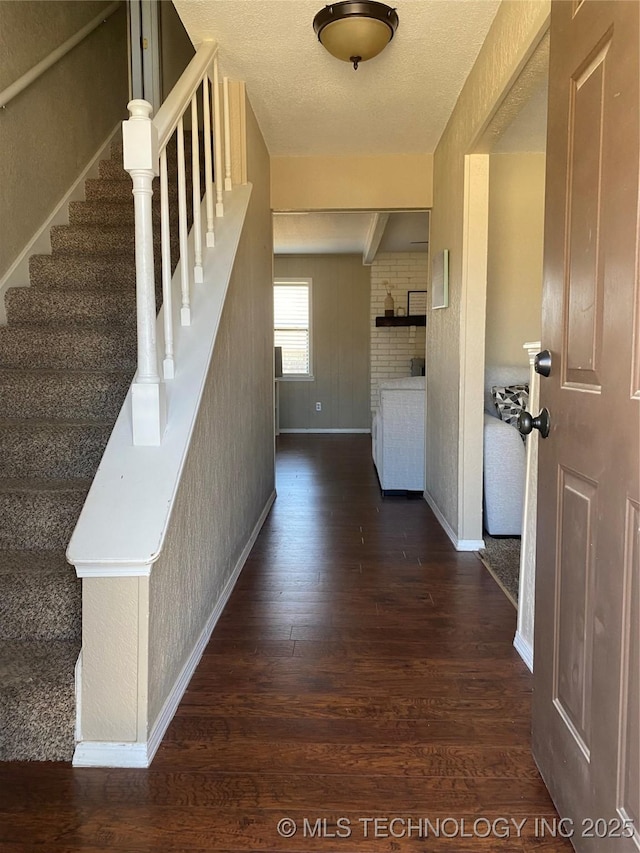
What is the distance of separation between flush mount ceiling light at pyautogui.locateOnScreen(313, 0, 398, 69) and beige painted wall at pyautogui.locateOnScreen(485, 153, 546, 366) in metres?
1.72

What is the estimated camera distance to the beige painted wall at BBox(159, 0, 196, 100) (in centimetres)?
388

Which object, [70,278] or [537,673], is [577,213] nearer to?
[537,673]

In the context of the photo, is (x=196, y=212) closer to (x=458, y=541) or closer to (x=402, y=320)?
(x=458, y=541)

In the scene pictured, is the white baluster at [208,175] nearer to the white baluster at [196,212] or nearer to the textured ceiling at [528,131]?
the white baluster at [196,212]

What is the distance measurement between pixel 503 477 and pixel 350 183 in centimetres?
228

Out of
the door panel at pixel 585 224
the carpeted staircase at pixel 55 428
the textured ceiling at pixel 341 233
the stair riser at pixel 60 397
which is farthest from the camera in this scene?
the textured ceiling at pixel 341 233

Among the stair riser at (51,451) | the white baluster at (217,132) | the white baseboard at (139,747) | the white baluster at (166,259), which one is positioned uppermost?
the white baluster at (217,132)

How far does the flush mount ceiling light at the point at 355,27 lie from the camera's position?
2084 millimetres

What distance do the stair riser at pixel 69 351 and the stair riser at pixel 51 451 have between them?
46 cm

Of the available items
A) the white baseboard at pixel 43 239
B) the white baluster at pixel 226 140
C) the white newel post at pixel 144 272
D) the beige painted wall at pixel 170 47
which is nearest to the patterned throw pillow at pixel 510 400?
the white baluster at pixel 226 140

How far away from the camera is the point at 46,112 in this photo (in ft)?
9.46

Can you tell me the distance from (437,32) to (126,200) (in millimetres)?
1922

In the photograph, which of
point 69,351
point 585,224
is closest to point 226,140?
point 69,351

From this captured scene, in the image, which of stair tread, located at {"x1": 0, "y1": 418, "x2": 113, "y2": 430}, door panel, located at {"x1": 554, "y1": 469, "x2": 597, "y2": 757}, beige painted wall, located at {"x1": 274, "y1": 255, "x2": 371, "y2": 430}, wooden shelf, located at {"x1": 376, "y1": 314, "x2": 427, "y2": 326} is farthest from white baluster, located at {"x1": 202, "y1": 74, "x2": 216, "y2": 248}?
beige painted wall, located at {"x1": 274, "y1": 255, "x2": 371, "y2": 430}
